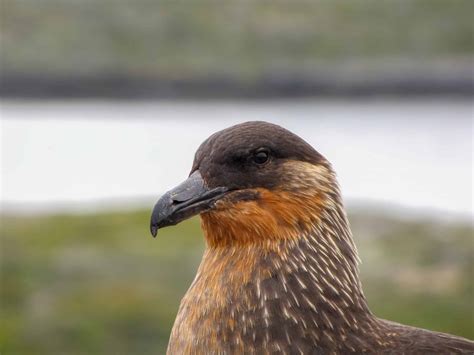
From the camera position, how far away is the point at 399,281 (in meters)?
10.2

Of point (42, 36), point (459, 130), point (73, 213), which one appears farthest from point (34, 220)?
point (459, 130)

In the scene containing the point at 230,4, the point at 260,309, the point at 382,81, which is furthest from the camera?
the point at 230,4

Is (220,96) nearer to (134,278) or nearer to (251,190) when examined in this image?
(134,278)

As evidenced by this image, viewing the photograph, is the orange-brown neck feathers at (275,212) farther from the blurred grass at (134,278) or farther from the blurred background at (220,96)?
the blurred background at (220,96)

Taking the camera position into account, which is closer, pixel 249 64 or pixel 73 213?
pixel 73 213

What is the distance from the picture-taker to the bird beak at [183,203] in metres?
4.32

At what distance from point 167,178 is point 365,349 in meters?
11.2

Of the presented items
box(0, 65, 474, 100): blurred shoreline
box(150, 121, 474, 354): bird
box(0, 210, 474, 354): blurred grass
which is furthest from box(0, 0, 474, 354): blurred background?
box(150, 121, 474, 354): bird

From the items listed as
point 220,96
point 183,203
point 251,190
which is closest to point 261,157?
point 251,190

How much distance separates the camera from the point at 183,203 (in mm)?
4344

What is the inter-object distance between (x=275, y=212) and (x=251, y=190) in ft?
0.45

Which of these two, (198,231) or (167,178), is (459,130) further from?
(198,231)

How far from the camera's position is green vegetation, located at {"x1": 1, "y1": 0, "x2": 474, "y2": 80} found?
17906 mm

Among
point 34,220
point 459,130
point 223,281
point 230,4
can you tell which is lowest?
point 223,281
